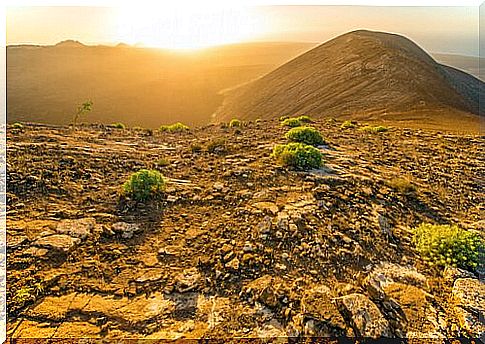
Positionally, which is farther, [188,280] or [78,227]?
[78,227]

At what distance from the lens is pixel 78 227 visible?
5.76 meters

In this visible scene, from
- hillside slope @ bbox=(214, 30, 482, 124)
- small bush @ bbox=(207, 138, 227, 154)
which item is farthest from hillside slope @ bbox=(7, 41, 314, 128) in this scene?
small bush @ bbox=(207, 138, 227, 154)

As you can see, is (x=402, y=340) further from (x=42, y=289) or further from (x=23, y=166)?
(x=23, y=166)

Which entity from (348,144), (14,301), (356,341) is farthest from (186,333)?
(348,144)

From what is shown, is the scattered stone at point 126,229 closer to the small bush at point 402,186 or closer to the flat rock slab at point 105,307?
the flat rock slab at point 105,307

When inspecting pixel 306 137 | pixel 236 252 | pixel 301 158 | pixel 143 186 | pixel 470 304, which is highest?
pixel 306 137

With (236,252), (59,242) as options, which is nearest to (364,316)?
(236,252)

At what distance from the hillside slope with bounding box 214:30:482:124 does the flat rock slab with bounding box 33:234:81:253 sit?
19.9m

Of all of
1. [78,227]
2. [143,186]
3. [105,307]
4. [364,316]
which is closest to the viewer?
[364,316]

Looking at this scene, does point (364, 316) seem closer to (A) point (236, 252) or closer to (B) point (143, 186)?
(A) point (236, 252)

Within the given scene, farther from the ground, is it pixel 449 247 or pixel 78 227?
pixel 78 227

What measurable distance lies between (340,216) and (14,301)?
15.1 feet

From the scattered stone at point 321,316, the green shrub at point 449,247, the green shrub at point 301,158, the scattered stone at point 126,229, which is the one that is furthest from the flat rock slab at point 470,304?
the scattered stone at point 126,229

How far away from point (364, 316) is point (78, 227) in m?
4.37
